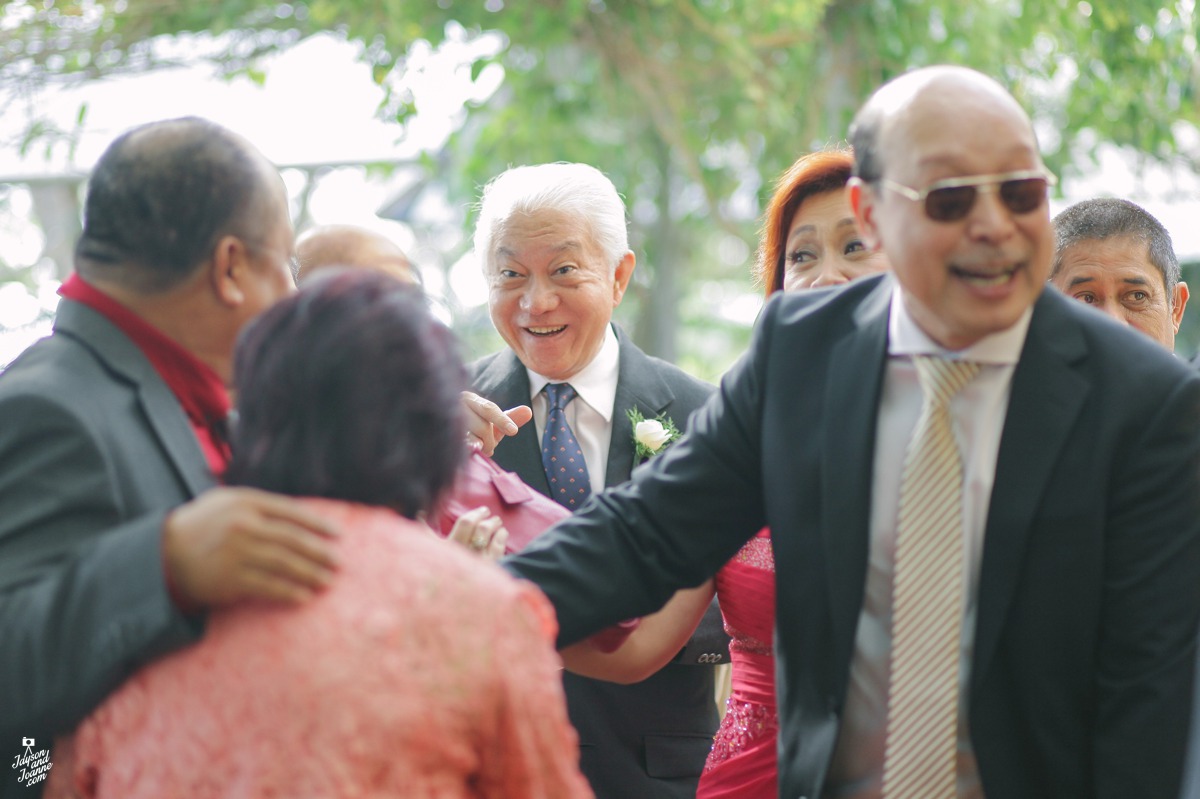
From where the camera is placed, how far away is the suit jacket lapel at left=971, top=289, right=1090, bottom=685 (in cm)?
238

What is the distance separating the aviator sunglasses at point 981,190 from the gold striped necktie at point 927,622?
1.20ft

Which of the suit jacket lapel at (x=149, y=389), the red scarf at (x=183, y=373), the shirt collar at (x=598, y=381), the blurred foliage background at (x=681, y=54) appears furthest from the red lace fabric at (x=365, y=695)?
the blurred foliage background at (x=681, y=54)

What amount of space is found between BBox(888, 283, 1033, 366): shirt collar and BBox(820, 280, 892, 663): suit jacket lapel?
0.03 metres

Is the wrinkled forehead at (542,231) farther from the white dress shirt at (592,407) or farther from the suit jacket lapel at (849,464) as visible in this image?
the suit jacket lapel at (849,464)

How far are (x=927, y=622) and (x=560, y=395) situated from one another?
70.8 inches

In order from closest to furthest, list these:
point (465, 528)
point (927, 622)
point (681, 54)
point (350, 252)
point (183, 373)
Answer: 1. point (183, 373)
2. point (927, 622)
3. point (465, 528)
4. point (350, 252)
5. point (681, 54)

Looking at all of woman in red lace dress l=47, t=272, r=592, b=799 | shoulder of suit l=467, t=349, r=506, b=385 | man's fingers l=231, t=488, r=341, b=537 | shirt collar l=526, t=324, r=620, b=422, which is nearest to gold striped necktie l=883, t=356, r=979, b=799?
woman in red lace dress l=47, t=272, r=592, b=799

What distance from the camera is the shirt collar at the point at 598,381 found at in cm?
404

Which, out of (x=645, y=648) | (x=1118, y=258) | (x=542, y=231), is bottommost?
(x=645, y=648)

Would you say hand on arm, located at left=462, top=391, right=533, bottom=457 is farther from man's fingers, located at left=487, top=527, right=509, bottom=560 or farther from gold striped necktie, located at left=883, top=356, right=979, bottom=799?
gold striped necktie, located at left=883, top=356, right=979, bottom=799

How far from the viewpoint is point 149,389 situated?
2266mm

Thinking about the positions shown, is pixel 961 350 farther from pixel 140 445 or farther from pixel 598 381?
pixel 598 381

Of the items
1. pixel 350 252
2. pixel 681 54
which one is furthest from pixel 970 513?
pixel 681 54

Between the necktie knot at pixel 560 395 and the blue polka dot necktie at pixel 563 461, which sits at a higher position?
the necktie knot at pixel 560 395
